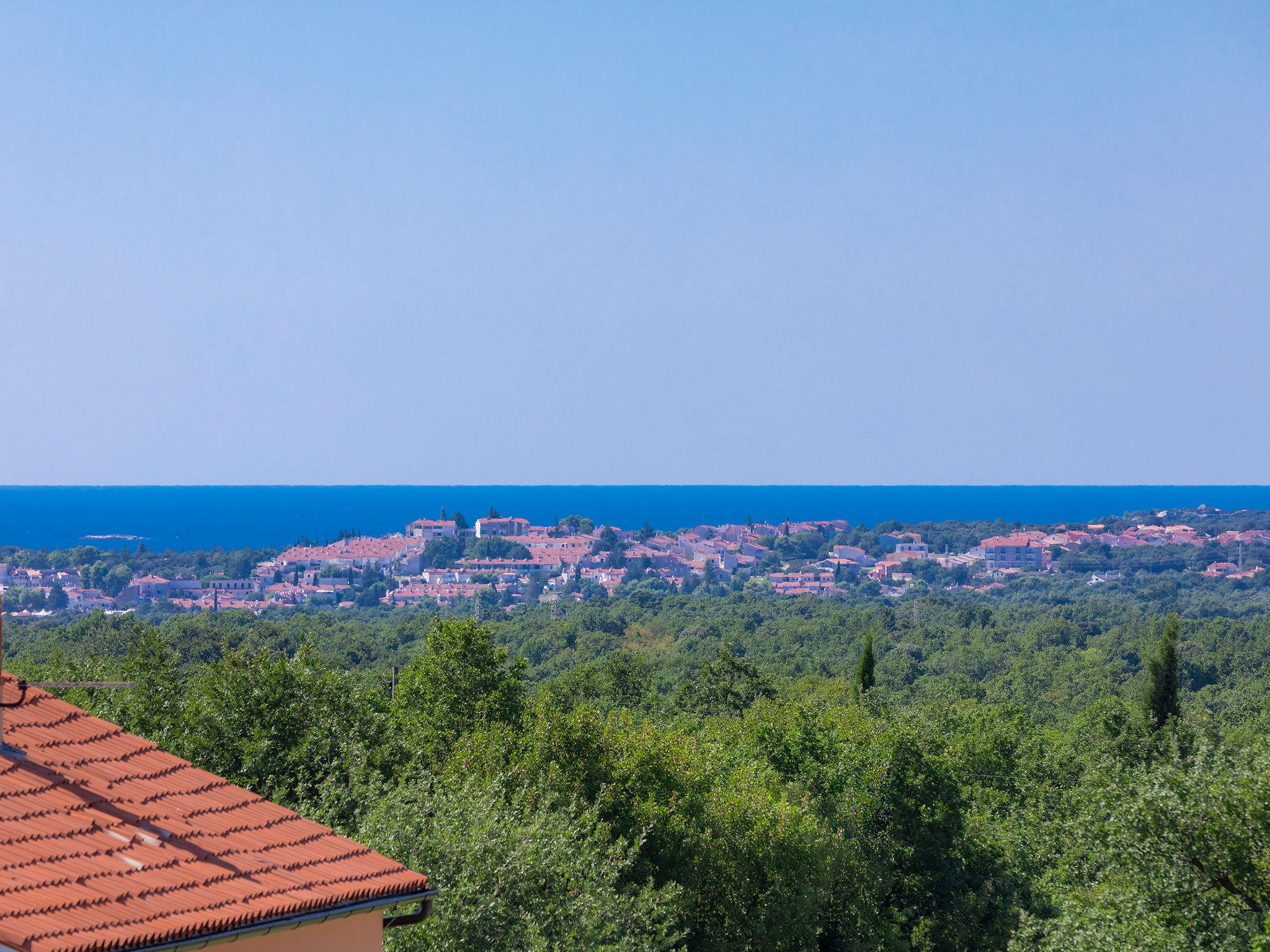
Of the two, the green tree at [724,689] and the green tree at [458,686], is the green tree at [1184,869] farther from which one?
the green tree at [724,689]

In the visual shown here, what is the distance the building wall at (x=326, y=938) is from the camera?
5039 millimetres

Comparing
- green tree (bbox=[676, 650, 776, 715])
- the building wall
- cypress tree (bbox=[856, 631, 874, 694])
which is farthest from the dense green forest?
green tree (bbox=[676, 650, 776, 715])

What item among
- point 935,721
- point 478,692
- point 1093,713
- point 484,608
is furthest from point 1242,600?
point 478,692

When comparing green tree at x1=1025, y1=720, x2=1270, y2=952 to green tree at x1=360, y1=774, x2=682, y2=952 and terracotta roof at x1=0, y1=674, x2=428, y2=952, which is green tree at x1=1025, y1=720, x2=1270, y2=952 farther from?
terracotta roof at x1=0, y1=674, x2=428, y2=952

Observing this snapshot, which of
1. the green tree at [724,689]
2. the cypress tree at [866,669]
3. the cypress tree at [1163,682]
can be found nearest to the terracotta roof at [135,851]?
the cypress tree at [1163,682]

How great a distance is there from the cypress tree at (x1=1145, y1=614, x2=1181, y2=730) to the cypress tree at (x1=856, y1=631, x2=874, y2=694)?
11.4 metres

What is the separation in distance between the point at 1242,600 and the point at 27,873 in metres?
183

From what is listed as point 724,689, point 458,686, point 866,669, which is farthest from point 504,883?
point 866,669

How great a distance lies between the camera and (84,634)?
7806cm

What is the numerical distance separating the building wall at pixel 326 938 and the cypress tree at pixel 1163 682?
131ft

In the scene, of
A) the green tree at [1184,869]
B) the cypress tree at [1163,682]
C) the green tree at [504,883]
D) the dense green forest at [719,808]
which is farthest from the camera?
the cypress tree at [1163,682]

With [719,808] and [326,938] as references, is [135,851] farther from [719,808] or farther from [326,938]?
[719,808]

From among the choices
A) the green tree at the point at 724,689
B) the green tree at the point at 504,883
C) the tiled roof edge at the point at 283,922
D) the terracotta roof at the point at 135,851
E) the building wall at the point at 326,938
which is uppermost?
the terracotta roof at the point at 135,851

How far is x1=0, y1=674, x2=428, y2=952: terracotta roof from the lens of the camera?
451 centimetres
